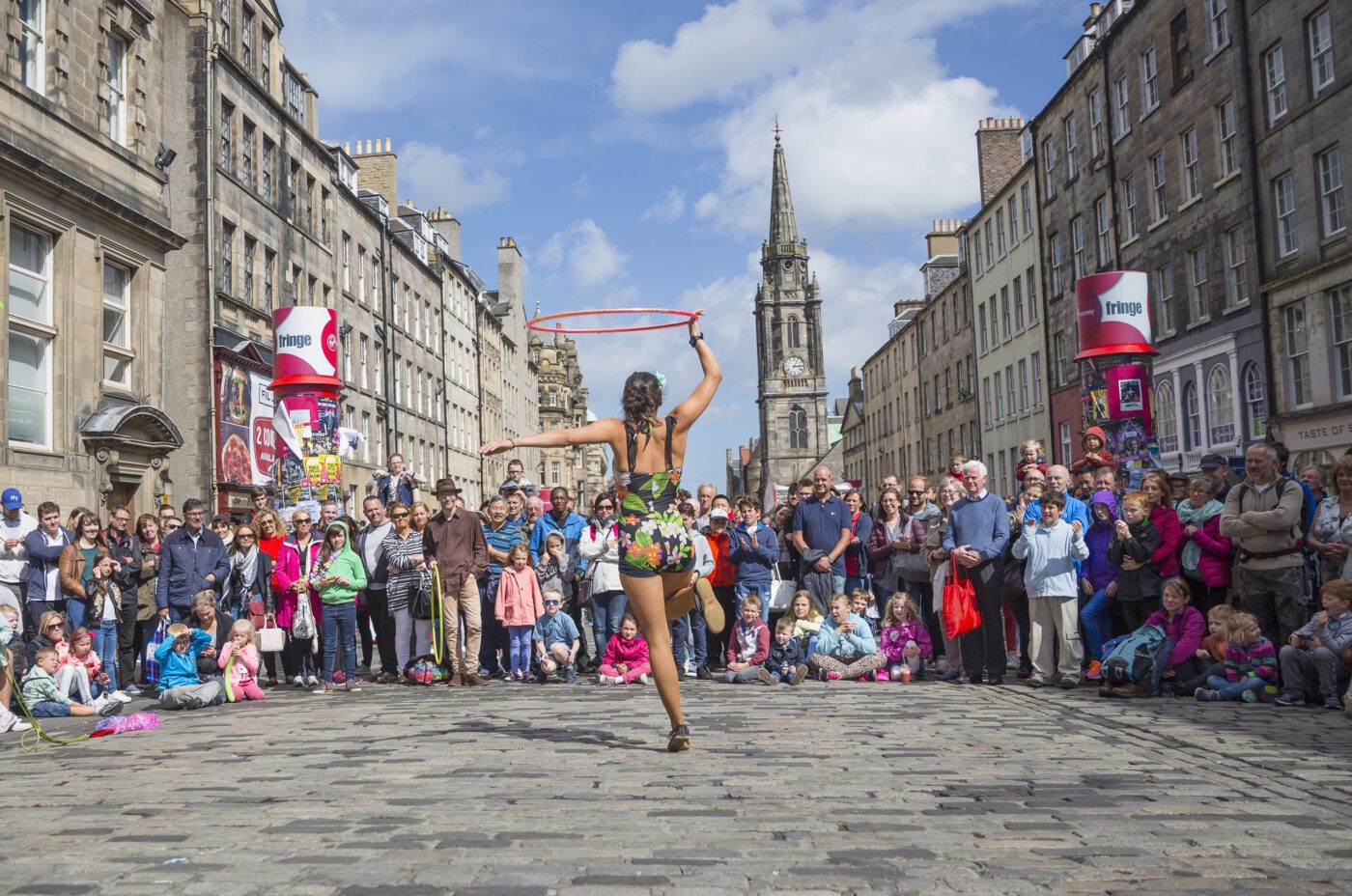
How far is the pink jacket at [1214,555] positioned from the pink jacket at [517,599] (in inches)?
257

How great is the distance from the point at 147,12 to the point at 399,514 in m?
14.5

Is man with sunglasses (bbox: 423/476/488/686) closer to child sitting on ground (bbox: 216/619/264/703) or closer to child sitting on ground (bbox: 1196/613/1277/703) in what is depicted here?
child sitting on ground (bbox: 216/619/264/703)

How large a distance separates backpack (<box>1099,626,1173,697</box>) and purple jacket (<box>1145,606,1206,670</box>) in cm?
7

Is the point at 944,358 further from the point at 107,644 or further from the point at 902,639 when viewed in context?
the point at 107,644

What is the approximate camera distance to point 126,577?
12680 millimetres

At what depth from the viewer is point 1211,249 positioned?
88.5 feet

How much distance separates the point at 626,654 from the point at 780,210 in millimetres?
115279

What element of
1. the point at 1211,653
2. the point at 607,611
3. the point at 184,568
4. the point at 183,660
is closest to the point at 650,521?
the point at 1211,653

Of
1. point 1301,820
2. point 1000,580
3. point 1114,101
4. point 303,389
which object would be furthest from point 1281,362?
point 1301,820

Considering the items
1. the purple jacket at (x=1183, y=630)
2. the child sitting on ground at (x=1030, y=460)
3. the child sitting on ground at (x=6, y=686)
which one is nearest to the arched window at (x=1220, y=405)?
the child sitting on ground at (x=1030, y=460)

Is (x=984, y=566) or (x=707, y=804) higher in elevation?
(x=984, y=566)

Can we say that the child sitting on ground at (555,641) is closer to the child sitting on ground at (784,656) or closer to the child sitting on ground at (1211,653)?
the child sitting on ground at (784,656)

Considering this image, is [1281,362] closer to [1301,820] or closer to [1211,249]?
[1211,249]

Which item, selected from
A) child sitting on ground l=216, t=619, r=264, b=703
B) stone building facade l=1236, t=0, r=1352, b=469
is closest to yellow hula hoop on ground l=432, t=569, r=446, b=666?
child sitting on ground l=216, t=619, r=264, b=703
